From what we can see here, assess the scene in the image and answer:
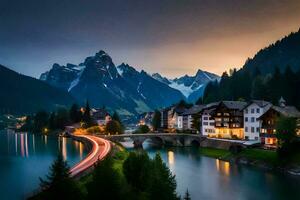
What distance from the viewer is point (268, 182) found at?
70750 mm

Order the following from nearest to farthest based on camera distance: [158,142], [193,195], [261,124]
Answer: [193,195]
[261,124]
[158,142]

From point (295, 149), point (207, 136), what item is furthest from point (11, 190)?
point (207, 136)

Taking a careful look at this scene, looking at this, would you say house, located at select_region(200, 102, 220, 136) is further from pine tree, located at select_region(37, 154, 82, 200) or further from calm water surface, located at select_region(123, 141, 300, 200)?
pine tree, located at select_region(37, 154, 82, 200)

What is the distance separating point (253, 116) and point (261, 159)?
2960 cm

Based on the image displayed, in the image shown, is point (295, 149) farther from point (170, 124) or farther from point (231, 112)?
point (170, 124)

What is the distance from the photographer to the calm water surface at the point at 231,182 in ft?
204

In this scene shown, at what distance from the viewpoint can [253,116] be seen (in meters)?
115

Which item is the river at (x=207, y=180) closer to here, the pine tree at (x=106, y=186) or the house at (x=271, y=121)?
the house at (x=271, y=121)

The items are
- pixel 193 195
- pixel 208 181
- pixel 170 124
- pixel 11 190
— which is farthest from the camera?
pixel 170 124

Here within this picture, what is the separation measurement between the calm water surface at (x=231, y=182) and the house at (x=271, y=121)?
14.3m

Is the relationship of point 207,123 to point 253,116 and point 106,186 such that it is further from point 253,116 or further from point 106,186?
point 106,186

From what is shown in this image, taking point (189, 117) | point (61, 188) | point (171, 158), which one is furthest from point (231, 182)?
point (189, 117)

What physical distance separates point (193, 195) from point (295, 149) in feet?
103

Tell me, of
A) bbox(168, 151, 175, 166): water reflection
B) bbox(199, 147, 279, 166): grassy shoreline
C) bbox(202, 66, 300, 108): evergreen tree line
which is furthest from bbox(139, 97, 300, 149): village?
bbox(168, 151, 175, 166): water reflection
